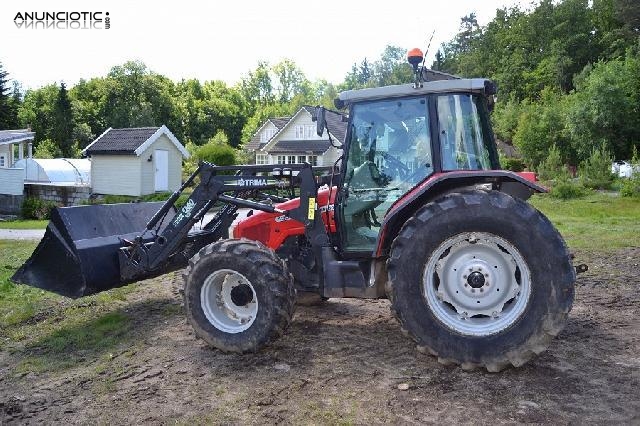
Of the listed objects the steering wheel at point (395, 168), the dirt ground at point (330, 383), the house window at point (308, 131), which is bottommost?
the dirt ground at point (330, 383)

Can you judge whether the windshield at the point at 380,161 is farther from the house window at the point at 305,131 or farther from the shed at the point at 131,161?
the house window at the point at 305,131

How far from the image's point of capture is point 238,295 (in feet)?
16.6

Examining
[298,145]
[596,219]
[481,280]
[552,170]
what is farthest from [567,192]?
[298,145]

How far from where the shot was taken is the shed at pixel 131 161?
29.9 metres

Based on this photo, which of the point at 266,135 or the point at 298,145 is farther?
the point at 266,135

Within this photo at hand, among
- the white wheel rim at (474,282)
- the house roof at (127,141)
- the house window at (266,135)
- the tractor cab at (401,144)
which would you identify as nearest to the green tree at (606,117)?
the house window at (266,135)

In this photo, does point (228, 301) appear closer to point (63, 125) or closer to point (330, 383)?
point (330, 383)

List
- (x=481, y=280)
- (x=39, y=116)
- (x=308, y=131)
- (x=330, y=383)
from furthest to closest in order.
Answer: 1. (x=39, y=116)
2. (x=308, y=131)
3. (x=481, y=280)
4. (x=330, y=383)

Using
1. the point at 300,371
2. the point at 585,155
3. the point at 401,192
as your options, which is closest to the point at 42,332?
the point at 300,371

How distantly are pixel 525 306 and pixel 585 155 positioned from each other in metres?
35.4

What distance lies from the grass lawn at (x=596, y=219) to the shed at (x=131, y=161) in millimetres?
19112

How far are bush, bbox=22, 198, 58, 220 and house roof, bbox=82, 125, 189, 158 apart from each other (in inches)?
186

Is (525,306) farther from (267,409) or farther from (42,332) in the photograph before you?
(42,332)

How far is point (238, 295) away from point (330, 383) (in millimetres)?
1234
